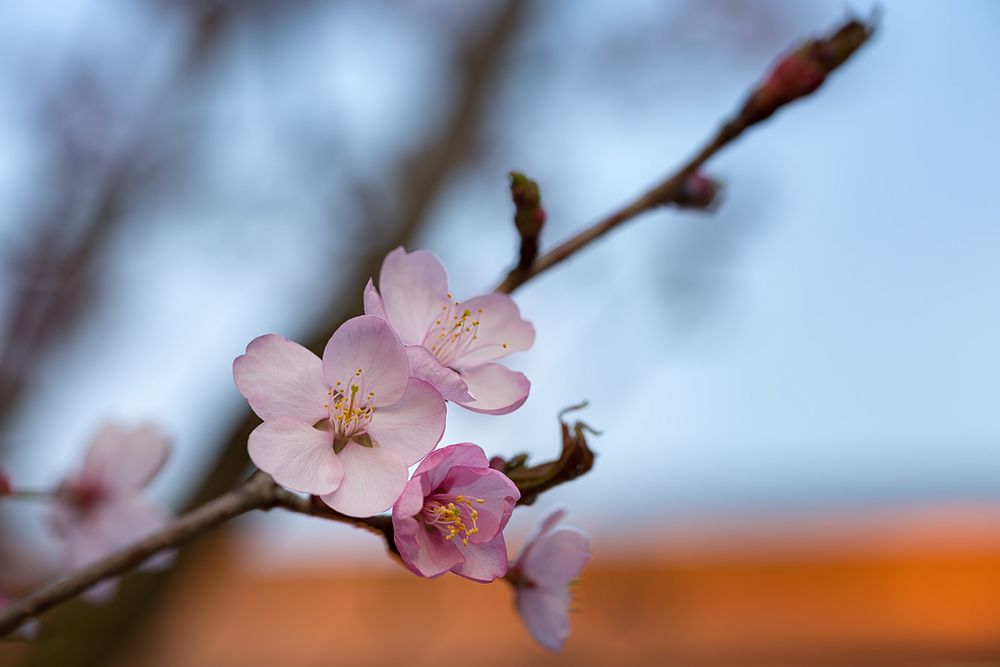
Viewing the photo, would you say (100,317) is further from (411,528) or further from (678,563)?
(411,528)

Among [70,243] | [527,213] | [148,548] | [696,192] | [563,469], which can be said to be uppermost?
[70,243]

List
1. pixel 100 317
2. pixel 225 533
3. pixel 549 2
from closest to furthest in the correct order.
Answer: pixel 225 533
pixel 549 2
pixel 100 317

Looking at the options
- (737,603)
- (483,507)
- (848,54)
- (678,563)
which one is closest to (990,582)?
(737,603)

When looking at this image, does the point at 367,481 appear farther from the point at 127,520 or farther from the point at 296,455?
the point at 127,520

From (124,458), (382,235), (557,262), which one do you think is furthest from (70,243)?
(557,262)

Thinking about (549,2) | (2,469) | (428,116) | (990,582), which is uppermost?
(549,2)

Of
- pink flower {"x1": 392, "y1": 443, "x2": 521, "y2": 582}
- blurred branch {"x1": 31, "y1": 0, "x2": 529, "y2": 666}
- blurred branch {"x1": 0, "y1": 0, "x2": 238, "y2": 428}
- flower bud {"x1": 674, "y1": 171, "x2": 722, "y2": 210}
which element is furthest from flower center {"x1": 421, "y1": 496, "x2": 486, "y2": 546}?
blurred branch {"x1": 0, "y1": 0, "x2": 238, "y2": 428}

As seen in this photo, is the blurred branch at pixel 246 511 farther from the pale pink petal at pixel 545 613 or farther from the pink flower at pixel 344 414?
the pale pink petal at pixel 545 613
